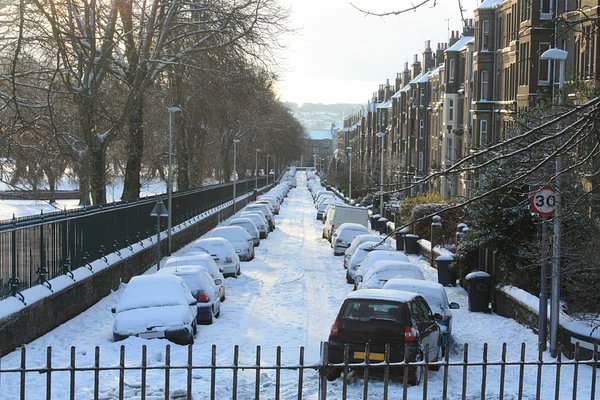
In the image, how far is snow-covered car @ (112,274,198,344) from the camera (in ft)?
54.1

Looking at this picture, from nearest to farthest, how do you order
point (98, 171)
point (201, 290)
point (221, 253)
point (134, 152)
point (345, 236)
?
point (201, 290) → point (221, 253) → point (98, 171) → point (345, 236) → point (134, 152)

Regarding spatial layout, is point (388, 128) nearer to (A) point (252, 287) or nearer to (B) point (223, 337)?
(A) point (252, 287)

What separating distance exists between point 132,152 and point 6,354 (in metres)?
23.5

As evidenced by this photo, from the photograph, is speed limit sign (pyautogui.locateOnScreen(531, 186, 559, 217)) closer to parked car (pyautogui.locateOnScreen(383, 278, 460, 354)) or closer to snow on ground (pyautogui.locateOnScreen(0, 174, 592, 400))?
snow on ground (pyautogui.locateOnScreen(0, 174, 592, 400))

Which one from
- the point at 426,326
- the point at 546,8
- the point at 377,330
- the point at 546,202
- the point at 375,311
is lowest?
the point at 426,326

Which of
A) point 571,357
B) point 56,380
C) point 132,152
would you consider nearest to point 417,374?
point 571,357

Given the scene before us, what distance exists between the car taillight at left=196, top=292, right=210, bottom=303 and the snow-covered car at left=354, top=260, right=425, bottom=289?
3796 mm

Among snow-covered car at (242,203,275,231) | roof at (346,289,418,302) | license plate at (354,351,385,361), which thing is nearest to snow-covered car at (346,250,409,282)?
roof at (346,289,418,302)

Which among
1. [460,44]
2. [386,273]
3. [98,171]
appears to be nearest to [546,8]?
[98,171]

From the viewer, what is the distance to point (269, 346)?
1698 centimetres

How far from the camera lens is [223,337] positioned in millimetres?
18156

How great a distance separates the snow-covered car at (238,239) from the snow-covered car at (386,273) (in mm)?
12390

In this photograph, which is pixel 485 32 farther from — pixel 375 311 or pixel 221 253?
pixel 375 311

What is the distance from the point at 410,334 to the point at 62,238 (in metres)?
10.4
